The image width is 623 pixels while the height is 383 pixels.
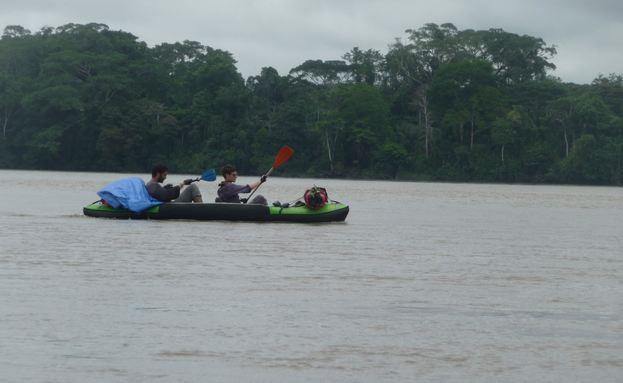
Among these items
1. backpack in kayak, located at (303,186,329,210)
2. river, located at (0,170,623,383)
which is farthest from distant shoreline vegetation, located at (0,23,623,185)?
river, located at (0,170,623,383)

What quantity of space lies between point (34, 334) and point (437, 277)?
18.7ft

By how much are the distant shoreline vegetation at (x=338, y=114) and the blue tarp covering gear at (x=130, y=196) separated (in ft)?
171

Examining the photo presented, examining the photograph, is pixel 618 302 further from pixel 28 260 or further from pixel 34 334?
pixel 28 260

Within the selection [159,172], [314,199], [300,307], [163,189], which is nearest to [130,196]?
[163,189]

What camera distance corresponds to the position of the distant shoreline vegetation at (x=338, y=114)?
72938 millimetres

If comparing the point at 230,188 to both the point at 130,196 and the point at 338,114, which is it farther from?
the point at 338,114

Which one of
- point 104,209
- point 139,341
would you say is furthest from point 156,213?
point 139,341

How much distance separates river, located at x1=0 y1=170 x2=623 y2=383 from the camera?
7.85m

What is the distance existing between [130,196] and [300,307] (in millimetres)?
10825

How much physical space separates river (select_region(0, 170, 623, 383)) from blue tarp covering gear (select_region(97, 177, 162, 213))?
1.20m

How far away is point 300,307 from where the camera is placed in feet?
34.1

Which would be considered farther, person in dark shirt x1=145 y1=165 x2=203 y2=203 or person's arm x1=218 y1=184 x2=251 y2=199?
person's arm x1=218 y1=184 x2=251 y2=199

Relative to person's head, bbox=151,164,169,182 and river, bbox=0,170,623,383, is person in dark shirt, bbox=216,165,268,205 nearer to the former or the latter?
person's head, bbox=151,164,169,182

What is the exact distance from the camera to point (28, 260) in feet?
45.2
